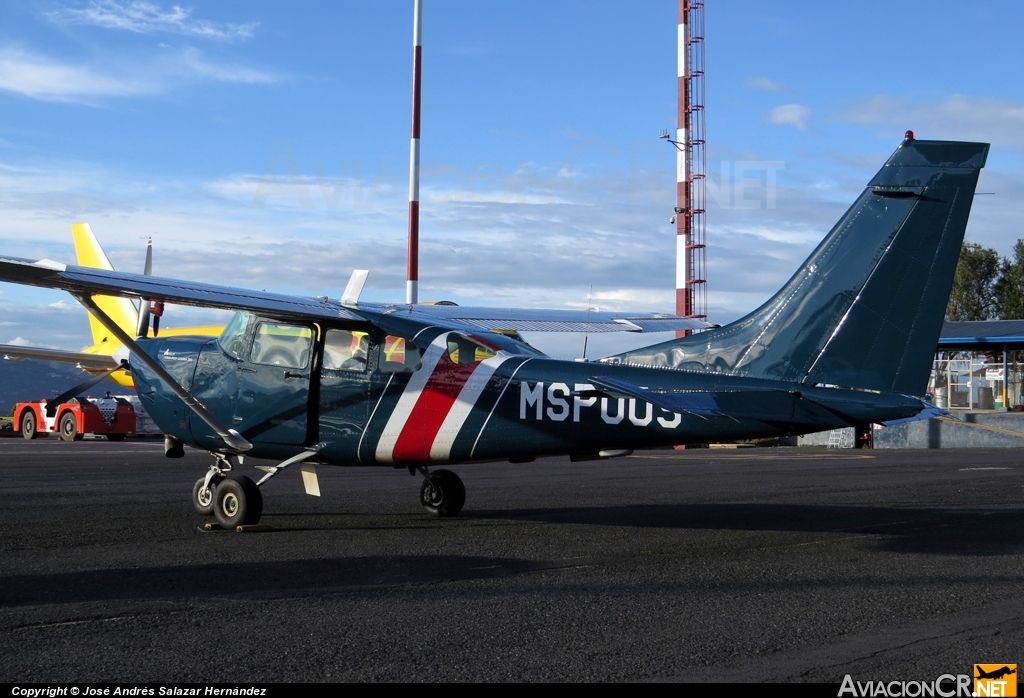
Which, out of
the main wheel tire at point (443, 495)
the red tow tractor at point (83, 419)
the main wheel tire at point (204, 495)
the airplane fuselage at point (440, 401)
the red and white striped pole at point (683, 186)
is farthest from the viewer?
the red and white striped pole at point (683, 186)

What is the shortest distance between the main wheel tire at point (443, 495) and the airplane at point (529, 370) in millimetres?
17

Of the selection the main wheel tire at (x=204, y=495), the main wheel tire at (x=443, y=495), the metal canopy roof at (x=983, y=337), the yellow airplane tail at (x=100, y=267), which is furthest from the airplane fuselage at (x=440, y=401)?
the metal canopy roof at (x=983, y=337)

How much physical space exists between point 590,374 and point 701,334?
1122mm

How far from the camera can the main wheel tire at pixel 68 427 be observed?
108 ft

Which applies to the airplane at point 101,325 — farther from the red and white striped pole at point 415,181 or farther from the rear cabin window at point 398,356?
the rear cabin window at point 398,356

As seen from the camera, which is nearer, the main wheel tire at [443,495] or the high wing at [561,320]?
the main wheel tire at [443,495]

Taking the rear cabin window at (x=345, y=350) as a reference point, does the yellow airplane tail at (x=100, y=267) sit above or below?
above

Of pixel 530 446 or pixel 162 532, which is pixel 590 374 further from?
pixel 162 532

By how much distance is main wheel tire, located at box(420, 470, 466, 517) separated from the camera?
1096 centimetres

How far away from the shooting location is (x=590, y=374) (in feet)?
29.6

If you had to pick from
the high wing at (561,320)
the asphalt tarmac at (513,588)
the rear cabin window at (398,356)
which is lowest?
the asphalt tarmac at (513,588)

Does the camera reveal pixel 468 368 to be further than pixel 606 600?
Yes

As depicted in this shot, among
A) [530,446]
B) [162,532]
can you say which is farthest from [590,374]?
[162,532]

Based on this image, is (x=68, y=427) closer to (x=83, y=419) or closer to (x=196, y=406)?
(x=83, y=419)
